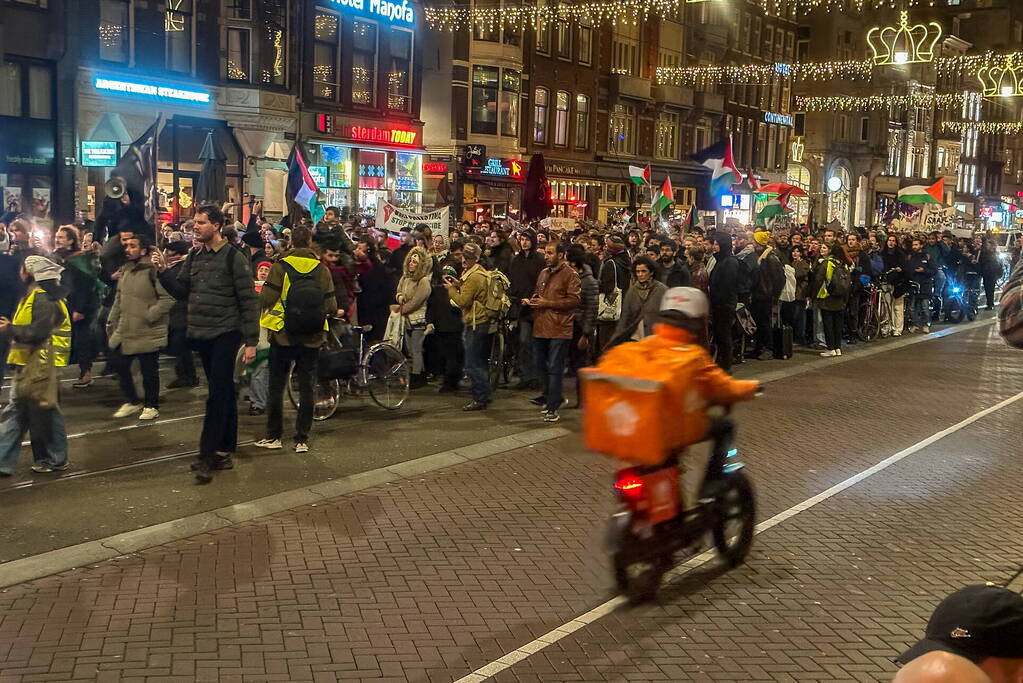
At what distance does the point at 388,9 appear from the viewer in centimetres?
3300

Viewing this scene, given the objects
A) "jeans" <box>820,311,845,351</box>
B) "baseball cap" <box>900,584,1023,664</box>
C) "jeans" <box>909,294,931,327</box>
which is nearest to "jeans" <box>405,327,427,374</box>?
"jeans" <box>820,311,845,351</box>

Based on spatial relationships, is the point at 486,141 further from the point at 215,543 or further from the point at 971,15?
the point at 971,15

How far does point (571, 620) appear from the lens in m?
6.19

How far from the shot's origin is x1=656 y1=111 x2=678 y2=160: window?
49.1 metres

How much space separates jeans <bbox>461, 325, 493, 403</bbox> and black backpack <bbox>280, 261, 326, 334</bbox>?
9.10 feet

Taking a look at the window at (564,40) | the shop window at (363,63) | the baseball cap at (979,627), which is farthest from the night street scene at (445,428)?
the window at (564,40)

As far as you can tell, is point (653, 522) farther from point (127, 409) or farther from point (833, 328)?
point (833, 328)

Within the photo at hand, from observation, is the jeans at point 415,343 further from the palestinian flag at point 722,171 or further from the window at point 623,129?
the window at point 623,129

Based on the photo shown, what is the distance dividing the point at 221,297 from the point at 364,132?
79.4ft

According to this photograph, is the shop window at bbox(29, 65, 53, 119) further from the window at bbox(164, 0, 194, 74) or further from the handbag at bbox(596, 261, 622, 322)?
the handbag at bbox(596, 261, 622, 322)

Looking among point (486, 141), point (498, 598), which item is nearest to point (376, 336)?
point (498, 598)

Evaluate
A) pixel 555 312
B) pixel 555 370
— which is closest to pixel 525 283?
pixel 555 312

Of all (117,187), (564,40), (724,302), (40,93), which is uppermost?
(564,40)

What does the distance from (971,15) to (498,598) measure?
9000cm
